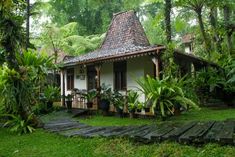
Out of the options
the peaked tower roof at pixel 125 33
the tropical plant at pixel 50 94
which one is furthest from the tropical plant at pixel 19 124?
the peaked tower roof at pixel 125 33

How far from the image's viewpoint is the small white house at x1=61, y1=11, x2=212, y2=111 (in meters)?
12.8

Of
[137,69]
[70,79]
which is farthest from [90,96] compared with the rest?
[70,79]

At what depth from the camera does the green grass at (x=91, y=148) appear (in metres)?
6.08

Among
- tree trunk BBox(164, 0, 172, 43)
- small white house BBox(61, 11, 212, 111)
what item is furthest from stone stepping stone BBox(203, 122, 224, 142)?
tree trunk BBox(164, 0, 172, 43)

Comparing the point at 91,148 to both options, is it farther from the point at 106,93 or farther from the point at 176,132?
the point at 106,93

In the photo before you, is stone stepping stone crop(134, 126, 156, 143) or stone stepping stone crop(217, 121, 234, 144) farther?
A: stone stepping stone crop(134, 126, 156, 143)

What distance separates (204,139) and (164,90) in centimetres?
430

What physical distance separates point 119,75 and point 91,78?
2.48 metres

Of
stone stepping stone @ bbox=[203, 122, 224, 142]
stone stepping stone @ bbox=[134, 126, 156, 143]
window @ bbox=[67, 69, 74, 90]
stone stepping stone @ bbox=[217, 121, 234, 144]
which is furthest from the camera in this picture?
window @ bbox=[67, 69, 74, 90]

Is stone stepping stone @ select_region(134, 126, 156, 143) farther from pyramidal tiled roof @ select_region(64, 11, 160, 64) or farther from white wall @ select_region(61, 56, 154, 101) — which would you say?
pyramidal tiled roof @ select_region(64, 11, 160, 64)

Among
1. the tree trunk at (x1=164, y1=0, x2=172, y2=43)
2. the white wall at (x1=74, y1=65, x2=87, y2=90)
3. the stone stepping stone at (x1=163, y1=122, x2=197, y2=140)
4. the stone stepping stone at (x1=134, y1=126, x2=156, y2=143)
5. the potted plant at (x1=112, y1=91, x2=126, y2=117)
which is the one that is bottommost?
the stone stepping stone at (x1=134, y1=126, x2=156, y2=143)

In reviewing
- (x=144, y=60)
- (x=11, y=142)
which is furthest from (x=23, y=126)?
(x=144, y=60)

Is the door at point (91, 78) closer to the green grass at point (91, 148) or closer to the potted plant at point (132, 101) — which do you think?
the potted plant at point (132, 101)

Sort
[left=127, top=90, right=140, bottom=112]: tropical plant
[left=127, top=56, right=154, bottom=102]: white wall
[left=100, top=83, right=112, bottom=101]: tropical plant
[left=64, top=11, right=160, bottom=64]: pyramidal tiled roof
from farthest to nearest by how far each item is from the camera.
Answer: [left=64, top=11, right=160, bottom=64]: pyramidal tiled roof, [left=100, top=83, right=112, bottom=101]: tropical plant, [left=127, top=56, right=154, bottom=102]: white wall, [left=127, top=90, right=140, bottom=112]: tropical plant
